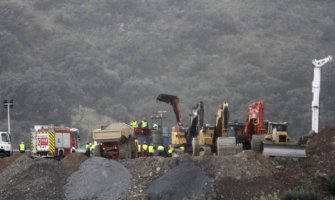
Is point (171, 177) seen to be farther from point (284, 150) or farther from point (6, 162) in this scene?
point (6, 162)

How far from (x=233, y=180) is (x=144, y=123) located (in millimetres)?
18122

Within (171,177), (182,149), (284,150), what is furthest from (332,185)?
(182,149)

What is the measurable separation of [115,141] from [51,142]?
7.40 m

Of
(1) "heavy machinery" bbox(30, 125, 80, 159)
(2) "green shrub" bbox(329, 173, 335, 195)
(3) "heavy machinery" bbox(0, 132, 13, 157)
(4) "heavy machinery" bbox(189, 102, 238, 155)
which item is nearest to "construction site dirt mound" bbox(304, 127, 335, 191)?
(2) "green shrub" bbox(329, 173, 335, 195)

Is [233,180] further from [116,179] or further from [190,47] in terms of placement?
[190,47]

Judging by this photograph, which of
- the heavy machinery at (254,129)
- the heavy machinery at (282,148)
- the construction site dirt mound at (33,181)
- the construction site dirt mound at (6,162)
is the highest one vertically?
the heavy machinery at (254,129)

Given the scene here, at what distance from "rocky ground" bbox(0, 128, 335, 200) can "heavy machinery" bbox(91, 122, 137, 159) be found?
358cm

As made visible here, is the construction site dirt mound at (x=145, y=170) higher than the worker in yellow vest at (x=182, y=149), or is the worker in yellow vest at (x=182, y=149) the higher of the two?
the worker in yellow vest at (x=182, y=149)

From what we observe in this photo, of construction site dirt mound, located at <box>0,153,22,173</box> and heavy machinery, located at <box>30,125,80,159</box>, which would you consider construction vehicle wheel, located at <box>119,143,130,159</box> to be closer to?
construction site dirt mound, located at <box>0,153,22,173</box>

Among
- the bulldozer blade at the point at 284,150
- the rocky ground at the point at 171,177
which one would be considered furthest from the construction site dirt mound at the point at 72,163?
the bulldozer blade at the point at 284,150

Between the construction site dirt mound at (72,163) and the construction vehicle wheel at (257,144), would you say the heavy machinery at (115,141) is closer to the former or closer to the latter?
the construction site dirt mound at (72,163)

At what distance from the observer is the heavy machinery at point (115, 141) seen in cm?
3575

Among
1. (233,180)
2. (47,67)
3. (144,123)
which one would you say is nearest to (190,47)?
(47,67)

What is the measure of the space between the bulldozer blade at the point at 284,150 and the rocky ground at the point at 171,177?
0.92 feet
